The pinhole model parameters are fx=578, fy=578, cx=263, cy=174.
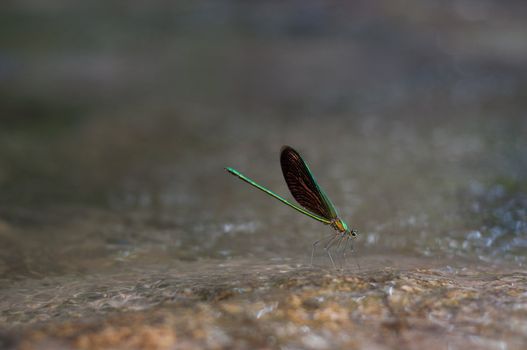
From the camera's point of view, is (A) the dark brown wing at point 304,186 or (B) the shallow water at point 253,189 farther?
(A) the dark brown wing at point 304,186

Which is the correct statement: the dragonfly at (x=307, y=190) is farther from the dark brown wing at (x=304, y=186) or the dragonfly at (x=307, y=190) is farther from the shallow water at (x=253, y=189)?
the shallow water at (x=253, y=189)

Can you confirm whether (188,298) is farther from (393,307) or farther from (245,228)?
(245,228)

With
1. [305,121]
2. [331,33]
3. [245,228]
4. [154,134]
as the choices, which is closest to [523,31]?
[331,33]

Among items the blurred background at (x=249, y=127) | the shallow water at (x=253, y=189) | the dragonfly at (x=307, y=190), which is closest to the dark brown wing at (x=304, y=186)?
the dragonfly at (x=307, y=190)

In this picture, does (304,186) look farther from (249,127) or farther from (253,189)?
(249,127)

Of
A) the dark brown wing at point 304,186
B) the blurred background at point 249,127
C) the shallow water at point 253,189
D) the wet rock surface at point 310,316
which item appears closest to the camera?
the wet rock surface at point 310,316

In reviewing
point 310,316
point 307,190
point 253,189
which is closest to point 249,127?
point 253,189

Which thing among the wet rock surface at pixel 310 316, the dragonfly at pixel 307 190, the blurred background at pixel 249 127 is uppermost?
the blurred background at pixel 249 127
